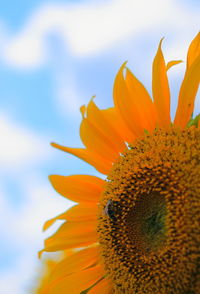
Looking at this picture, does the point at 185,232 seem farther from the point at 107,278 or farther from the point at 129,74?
the point at 129,74

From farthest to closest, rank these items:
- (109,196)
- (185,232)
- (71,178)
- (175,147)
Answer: (71,178) → (109,196) → (175,147) → (185,232)

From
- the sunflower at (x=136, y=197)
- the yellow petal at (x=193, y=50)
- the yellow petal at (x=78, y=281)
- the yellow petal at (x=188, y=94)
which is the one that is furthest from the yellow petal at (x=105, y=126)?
→ the yellow petal at (x=78, y=281)

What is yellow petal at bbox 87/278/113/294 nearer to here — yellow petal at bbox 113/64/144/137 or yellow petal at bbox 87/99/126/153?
yellow petal at bbox 87/99/126/153

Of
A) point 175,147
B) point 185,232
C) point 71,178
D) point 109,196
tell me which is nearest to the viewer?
point 185,232

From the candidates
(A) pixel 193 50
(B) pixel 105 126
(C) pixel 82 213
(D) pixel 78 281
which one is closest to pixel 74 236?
(C) pixel 82 213

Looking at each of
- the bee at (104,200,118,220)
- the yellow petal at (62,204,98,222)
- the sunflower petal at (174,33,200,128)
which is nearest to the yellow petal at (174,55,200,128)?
the sunflower petal at (174,33,200,128)

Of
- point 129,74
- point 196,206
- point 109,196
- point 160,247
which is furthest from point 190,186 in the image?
point 129,74

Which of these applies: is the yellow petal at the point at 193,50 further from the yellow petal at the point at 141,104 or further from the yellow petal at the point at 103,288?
the yellow petal at the point at 103,288
